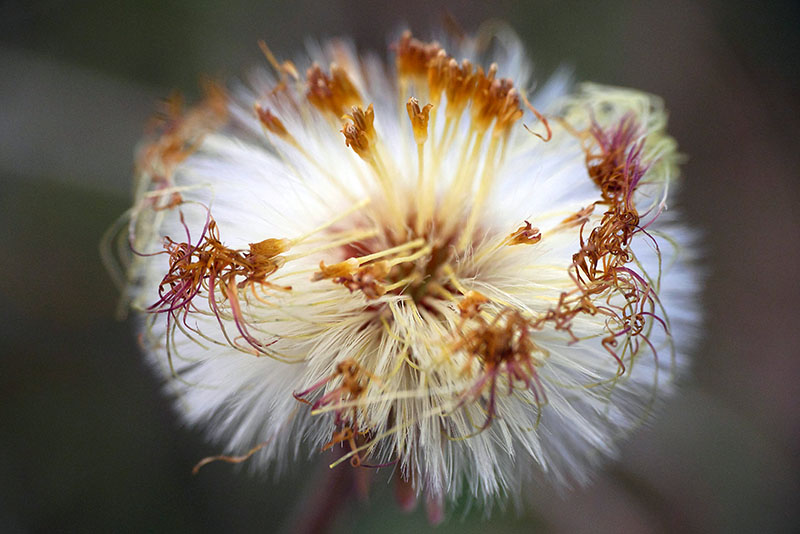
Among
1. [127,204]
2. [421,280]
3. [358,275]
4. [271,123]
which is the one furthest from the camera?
[127,204]

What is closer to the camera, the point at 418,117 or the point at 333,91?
the point at 418,117

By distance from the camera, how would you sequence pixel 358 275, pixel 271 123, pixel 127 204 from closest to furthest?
pixel 358 275 → pixel 271 123 → pixel 127 204

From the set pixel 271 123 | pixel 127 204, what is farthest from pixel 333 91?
pixel 127 204

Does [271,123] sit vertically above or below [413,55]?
below

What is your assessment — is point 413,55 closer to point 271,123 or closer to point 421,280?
point 271,123

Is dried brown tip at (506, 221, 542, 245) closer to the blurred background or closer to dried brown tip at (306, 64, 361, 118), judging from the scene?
dried brown tip at (306, 64, 361, 118)

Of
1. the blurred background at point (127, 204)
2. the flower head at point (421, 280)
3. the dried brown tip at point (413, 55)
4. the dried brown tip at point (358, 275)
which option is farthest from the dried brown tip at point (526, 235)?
the blurred background at point (127, 204)

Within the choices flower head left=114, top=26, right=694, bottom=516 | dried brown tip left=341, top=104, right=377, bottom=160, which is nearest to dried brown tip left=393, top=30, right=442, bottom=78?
flower head left=114, top=26, right=694, bottom=516

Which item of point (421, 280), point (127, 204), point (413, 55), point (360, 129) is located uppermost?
point (413, 55)
